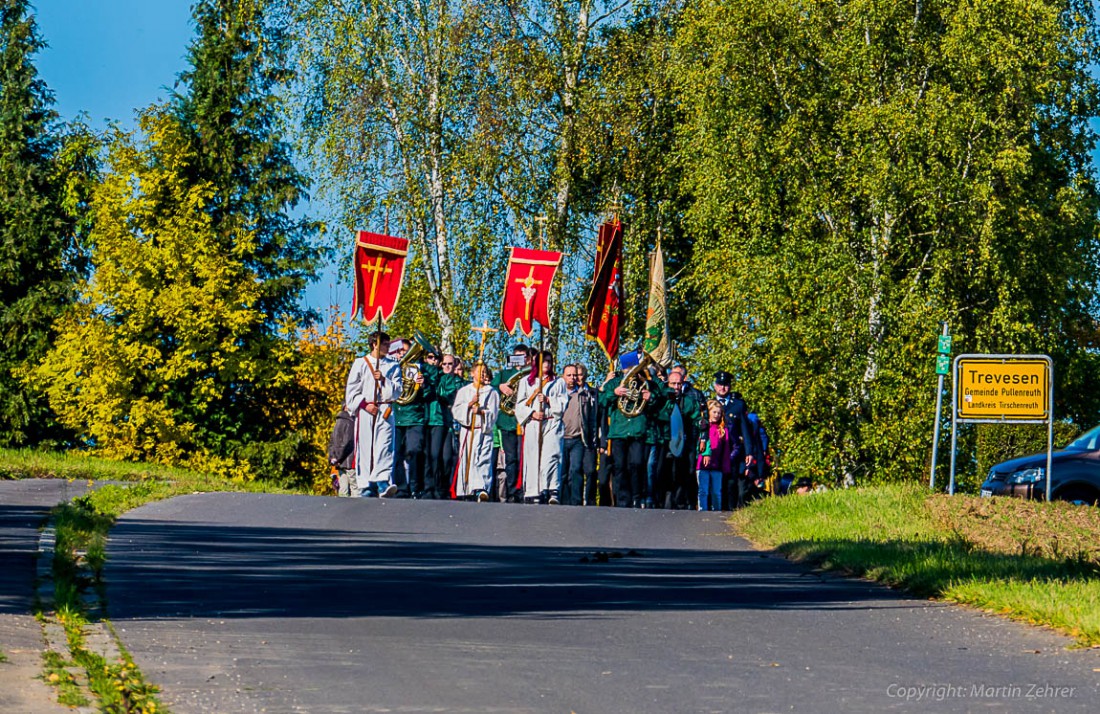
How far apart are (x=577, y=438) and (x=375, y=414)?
2562 mm

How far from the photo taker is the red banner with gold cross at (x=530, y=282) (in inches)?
1121

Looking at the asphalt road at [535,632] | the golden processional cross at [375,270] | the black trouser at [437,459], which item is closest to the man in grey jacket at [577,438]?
the black trouser at [437,459]

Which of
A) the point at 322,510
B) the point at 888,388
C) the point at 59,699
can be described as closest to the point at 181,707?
the point at 59,699

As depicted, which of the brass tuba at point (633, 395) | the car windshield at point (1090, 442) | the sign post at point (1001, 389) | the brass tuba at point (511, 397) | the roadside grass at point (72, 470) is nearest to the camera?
the sign post at point (1001, 389)

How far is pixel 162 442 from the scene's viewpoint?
150 feet

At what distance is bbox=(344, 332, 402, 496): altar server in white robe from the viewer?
25125 mm

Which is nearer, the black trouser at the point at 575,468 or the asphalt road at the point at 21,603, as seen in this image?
the asphalt road at the point at 21,603

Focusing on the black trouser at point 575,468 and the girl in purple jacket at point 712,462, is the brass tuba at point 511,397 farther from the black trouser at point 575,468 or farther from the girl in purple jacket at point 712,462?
the girl in purple jacket at point 712,462

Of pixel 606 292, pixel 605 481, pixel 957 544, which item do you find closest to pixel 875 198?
pixel 606 292

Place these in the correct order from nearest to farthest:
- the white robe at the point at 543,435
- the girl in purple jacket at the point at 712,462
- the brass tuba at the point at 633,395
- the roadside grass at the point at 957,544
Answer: the roadside grass at the point at 957,544 < the brass tuba at the point at 633,395 < the white robe at the point at 543,435 < the girl in purple jacket at the point at 712,462

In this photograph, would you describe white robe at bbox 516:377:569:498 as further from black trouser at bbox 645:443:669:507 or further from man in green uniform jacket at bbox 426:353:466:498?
black trouser at bbox 645:443:669:507

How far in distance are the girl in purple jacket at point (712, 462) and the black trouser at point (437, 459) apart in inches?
127

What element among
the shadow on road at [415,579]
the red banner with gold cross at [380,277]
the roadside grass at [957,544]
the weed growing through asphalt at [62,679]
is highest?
the red banner with gold cross at [380,277]

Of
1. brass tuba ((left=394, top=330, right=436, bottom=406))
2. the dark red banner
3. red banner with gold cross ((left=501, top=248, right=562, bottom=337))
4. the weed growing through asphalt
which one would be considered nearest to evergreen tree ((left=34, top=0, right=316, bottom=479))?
the dark red banner
